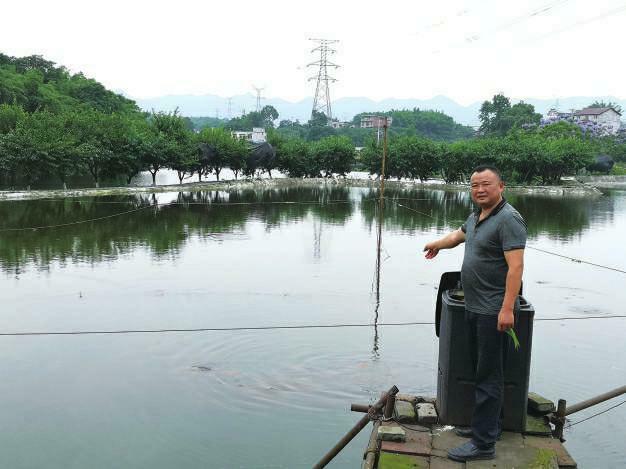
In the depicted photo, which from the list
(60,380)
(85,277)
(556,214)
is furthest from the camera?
(556,214)

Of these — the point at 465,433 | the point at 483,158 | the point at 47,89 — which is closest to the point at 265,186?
the point at 483,158

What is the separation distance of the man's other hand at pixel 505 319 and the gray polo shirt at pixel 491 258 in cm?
9

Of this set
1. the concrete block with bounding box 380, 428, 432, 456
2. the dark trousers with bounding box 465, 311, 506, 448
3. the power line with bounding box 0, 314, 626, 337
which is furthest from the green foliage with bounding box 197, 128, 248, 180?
the dark trousers with bounding box 465, 311, 506, 448

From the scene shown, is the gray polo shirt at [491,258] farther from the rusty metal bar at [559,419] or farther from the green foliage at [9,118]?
the green foliage at [9,118]

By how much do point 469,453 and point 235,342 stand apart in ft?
17.8

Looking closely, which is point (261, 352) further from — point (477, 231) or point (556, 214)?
point (556, 214)

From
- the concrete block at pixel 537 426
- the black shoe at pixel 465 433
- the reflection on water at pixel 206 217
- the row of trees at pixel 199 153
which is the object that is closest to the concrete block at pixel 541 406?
the concrete block at pixel 537 426

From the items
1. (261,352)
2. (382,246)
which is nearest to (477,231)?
(261,352)

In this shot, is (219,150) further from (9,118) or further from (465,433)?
(465,433)

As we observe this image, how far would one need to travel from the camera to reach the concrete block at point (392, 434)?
386 cm

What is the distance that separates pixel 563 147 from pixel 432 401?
4240 cm

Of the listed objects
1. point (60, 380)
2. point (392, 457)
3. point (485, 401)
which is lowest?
point (60, 380)

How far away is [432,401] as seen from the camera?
14.5 feet

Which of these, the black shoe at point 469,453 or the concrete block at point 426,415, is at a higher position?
the concrete block at point 426,415
